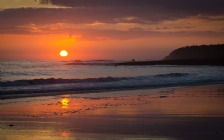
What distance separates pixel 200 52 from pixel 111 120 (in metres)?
110

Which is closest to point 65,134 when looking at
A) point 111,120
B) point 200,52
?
point 111,120

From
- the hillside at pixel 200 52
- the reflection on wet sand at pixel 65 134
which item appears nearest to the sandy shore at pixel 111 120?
the reflection on wet sand at pixel 65 134

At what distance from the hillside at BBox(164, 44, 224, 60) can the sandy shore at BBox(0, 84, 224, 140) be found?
89434 millimetres

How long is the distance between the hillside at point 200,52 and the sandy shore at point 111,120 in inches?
3521

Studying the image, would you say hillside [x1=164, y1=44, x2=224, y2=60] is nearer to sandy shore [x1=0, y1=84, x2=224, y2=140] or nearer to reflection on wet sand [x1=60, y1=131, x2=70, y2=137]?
sandy shore [x1=0, y1=84, x2=224, y2=140]

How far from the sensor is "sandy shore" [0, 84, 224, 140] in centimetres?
842

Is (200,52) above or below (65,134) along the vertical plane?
above

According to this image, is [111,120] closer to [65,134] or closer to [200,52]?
[65,134]

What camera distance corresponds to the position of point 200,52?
117 meters

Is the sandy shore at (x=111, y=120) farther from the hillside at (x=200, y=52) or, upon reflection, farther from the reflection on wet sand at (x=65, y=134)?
the hillside at (x=200, y=52)

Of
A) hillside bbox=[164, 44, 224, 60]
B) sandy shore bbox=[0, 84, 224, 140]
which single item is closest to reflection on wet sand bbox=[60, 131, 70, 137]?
sandy shore bbox=[0, 84, 224, 140]

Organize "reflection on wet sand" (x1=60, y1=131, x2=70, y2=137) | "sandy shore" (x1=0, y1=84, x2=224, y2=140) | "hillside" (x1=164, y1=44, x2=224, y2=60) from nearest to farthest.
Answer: "reflection on wet sand" (x1=60, y1=131, x2=70, y2=137) → "sandy shore" (x1=0, y1=84, x2=224, y2=140) → "hillside" (x1=164, y1=44, x2=224, y2=60)

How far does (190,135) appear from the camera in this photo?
8.33 m

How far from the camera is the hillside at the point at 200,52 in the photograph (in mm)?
107156
